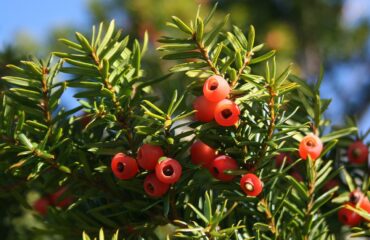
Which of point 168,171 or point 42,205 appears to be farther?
point 42,205

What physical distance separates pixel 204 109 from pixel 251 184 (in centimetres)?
10

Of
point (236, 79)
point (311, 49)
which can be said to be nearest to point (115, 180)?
point (236, 79)

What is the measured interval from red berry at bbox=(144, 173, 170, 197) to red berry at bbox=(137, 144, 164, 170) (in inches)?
0.6

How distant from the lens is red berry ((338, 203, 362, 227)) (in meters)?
0.72

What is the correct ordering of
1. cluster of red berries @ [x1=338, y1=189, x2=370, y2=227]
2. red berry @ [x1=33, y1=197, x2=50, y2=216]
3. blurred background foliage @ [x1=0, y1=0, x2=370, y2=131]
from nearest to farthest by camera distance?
cluster of red berries @ [x1=338, y1=189, x2=370, y2=227], red berry @ [x1=33, y1=197, x2=50, y2=216], blurred background foliage @ [x1=0, y1=0, x2=370, y2=131]

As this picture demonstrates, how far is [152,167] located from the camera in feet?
2.11

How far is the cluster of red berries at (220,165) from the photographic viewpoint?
626mm

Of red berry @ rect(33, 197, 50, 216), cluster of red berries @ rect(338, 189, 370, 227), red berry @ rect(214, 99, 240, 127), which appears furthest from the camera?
red berry @ rect(33, 197, 50, 216)

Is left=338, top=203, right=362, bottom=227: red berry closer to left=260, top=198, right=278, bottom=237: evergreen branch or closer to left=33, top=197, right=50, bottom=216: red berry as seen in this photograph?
left=260, top=198, right=278, bottom=237: evergreen branch

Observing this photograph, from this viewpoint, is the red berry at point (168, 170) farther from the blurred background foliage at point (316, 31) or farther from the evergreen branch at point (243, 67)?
the blurred background foliage at point (316, 31)

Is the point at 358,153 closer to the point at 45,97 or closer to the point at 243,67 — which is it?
the point at 243,67

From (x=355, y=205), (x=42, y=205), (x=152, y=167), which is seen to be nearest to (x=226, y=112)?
(x=152, y=167)

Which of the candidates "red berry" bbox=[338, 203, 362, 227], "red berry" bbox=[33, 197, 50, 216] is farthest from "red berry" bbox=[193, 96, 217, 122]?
"red berry" bbox=[33, 197, 50, 216]

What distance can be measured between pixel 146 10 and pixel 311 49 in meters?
1.74
